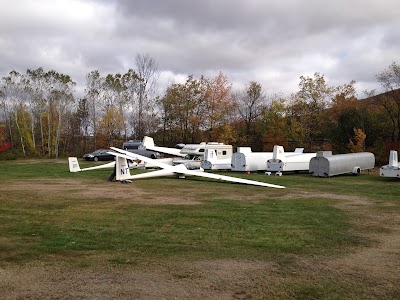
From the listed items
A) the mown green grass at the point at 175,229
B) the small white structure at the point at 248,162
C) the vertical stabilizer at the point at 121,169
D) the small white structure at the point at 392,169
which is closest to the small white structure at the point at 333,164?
the small white structure at the point at 392,169

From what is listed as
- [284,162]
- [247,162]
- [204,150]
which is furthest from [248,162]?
[204,150]

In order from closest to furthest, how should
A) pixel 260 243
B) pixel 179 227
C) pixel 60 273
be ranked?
1. pixel 60 273
2. pixel 260 243
3. pixel 179 227

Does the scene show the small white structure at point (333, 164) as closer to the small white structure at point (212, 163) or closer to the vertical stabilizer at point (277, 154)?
the vertical stabilizer at point (277, 154)

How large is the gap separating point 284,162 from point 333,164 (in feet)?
11.1

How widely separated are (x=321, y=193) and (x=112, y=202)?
8.50 m

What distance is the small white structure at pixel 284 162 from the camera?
25469 millimetres

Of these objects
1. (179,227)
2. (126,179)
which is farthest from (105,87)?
(179,227)

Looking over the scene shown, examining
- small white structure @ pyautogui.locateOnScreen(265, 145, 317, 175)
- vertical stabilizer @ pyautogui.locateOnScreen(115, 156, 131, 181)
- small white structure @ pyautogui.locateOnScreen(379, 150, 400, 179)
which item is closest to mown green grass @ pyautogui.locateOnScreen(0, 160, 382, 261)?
vertical stabilizer @ pyautogui.locateOnScreen(115, 156, 131, 181)

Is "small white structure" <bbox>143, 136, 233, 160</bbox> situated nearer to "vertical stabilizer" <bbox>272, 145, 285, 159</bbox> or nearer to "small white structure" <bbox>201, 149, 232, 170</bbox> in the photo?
"small white structure" <bbox>201, 149, 232, 170</bbox>

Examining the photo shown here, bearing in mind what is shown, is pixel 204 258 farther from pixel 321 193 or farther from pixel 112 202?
pixel 321 193

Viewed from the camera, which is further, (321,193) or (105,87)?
(105,87)

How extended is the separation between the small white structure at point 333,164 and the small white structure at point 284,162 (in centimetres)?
198

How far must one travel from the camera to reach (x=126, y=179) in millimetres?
18984

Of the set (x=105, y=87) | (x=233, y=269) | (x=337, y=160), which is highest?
(x=105, y=87)
